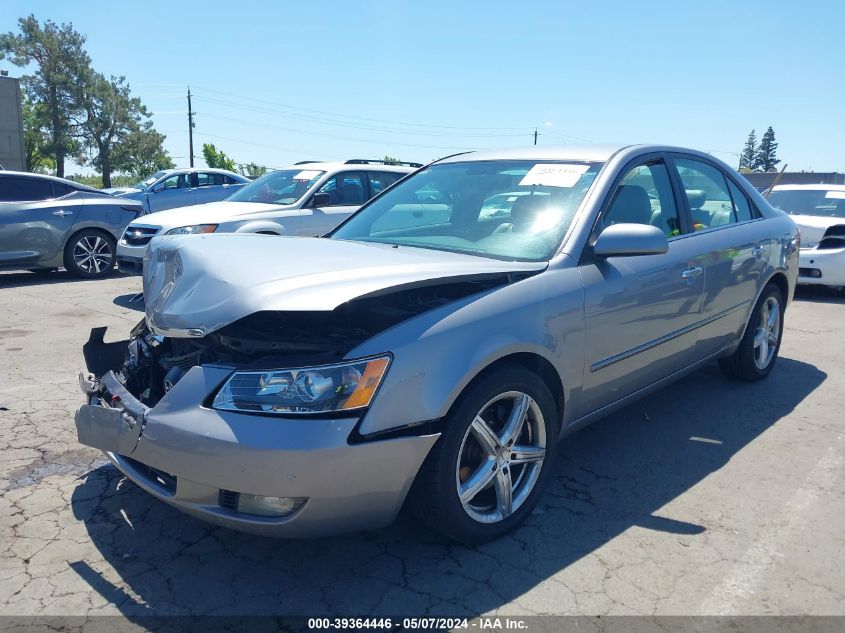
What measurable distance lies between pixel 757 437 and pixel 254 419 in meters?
3.21

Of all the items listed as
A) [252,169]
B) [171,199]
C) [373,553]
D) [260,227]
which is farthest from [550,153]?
[252,169]

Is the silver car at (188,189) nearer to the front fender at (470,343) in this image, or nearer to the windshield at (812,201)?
the windshield at (812,201)

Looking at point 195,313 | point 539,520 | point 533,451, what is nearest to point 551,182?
point 533,451

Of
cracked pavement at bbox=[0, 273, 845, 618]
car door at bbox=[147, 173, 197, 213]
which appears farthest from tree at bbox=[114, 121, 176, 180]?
cracked pavement at bbox=[0, 273, 845, 618]

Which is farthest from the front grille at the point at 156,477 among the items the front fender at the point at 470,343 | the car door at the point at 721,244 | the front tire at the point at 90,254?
the front tire at the point at 90,254

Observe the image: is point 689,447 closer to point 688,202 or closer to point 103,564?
point 688,202

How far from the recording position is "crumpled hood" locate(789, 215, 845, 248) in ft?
29.1

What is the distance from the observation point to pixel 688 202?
14.1 ft

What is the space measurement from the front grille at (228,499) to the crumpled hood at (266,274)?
590mm

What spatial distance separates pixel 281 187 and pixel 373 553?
6955 millimetres

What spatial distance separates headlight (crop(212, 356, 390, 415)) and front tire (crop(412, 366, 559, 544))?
396mm

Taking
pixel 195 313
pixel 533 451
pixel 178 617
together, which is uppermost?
pixel 195 313

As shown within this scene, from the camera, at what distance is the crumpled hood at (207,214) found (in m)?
8.27

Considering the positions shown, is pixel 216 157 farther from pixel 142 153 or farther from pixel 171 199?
pixel 171 199
